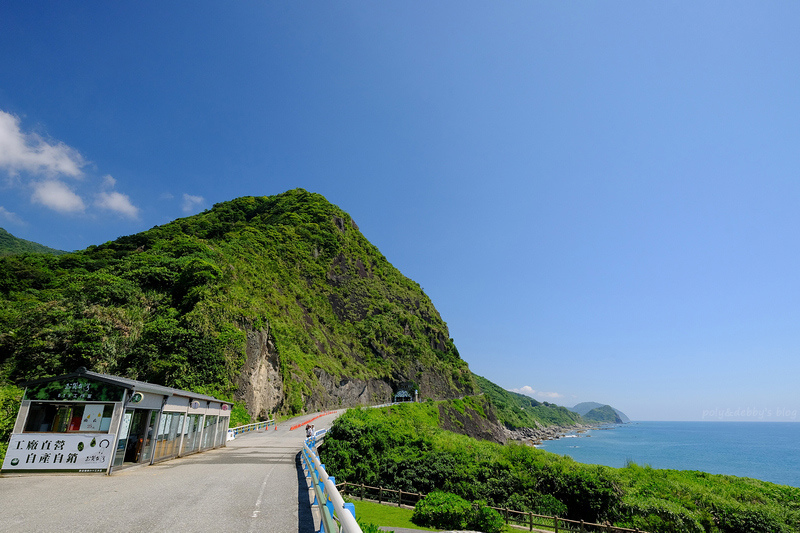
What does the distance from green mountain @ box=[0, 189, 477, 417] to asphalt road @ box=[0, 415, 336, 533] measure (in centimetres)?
2072

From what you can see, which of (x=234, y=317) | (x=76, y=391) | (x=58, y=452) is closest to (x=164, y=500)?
(x=58, y=452)

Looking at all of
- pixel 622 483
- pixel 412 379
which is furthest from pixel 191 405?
pixel 412 379

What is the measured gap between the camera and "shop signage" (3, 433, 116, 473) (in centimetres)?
1281

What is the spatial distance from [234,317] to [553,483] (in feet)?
105

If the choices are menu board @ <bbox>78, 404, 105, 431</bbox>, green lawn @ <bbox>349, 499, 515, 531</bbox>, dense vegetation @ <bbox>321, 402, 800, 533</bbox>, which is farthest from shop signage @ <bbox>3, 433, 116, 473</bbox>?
dense vegetation @ <bbox>321, 402, 800, 533</bbox>

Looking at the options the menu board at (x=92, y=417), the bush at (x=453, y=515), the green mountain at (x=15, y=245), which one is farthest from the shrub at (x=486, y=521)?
the green mountain at (x=15, y=245)

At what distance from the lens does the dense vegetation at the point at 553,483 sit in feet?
60.7

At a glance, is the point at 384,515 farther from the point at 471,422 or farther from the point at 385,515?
the point at 471,422

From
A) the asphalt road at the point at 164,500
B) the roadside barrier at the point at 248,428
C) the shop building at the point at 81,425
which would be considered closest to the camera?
the asphalt road at the point at 164,500

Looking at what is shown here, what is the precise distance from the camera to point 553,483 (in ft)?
73.3

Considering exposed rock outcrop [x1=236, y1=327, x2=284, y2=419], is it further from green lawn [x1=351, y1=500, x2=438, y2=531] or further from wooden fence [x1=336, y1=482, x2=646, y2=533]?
green lawn [x1=351, y1=500, x2=438, y2=531]

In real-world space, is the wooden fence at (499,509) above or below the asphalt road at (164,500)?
below

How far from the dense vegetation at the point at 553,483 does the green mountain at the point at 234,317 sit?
17.3 metres

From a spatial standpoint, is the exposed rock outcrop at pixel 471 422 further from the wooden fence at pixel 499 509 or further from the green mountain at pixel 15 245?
the green mountain at pixel 15 245
